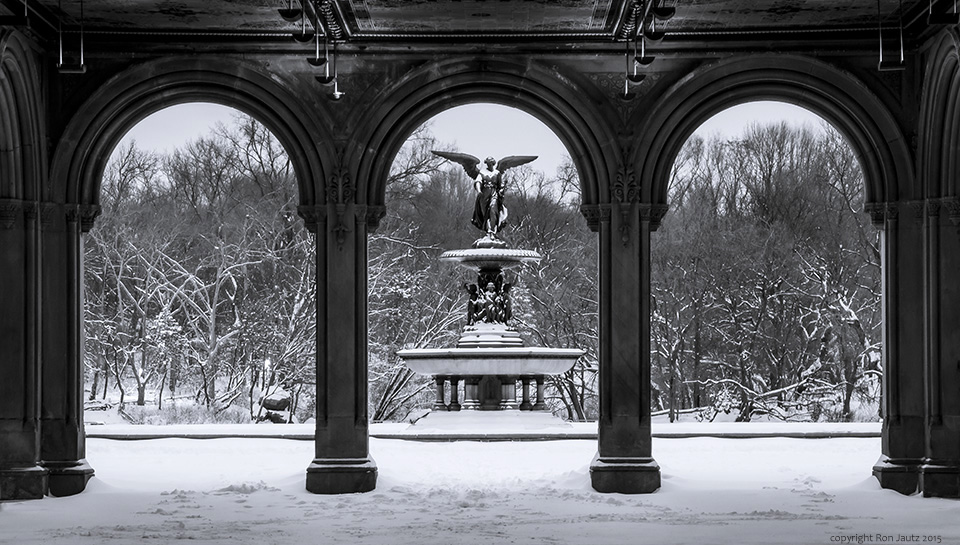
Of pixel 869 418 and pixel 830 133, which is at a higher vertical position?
pixel 830 133

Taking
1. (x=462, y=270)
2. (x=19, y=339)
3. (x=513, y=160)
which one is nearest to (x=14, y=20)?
(x=19, y=339)

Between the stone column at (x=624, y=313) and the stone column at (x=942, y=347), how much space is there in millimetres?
2811

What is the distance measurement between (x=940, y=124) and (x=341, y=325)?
6.49 metres

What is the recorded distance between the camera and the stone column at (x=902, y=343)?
13422mm

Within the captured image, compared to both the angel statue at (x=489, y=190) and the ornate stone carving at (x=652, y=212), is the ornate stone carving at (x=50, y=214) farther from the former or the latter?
the ornate stone carving at (x=652, y=212)

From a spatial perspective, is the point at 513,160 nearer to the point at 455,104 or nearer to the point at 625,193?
the point at 455,104

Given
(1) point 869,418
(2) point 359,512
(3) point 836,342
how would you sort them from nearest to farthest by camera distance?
1. (2) point 359,512
2. (1) point 869,418
3. (3) point 836,342

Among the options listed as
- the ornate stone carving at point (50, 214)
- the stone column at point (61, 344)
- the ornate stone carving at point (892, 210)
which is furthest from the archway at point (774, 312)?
the ornate stone carving at point (50, 214)

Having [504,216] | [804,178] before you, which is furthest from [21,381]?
[804,178]

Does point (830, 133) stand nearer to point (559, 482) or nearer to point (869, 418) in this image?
point (869, 418)

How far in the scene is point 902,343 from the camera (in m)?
13.5

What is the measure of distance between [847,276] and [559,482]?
15775 millimetres

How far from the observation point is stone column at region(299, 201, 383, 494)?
13.5 metres

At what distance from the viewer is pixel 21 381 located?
13234 mm
